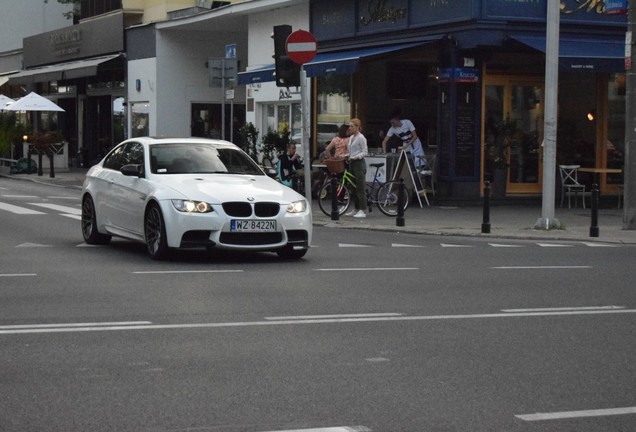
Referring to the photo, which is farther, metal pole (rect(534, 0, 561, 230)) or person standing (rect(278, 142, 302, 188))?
person standing (rect(278, 142, 302, 188))

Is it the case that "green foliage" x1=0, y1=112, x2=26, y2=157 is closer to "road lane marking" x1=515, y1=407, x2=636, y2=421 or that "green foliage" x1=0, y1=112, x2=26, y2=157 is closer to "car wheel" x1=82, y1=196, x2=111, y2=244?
"car wheel" x1=82, y1=196, x2=111, y2=244

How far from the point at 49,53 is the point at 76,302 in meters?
42.9

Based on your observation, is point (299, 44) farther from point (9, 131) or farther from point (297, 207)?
point (9, 131)

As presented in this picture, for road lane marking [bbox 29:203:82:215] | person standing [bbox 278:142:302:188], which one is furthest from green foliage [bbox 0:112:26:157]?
person standing [bbox 278:142:302:188]

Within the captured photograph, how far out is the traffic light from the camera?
22328 millimetres

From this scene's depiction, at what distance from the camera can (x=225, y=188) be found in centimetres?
1447

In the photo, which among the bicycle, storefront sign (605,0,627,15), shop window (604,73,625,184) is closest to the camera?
storefront sign (605,0,627,15)

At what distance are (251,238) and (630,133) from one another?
8.63 m

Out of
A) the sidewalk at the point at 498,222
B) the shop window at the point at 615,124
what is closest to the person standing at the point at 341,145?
the sidewalk at the point at 498,222

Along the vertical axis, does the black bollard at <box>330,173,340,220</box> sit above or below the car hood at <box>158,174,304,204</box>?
below

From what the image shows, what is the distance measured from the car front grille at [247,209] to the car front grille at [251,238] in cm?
23

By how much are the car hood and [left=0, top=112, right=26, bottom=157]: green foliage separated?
103ft

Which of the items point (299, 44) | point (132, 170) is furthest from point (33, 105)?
point (132, 170)

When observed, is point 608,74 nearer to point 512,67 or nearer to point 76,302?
point 512,67
